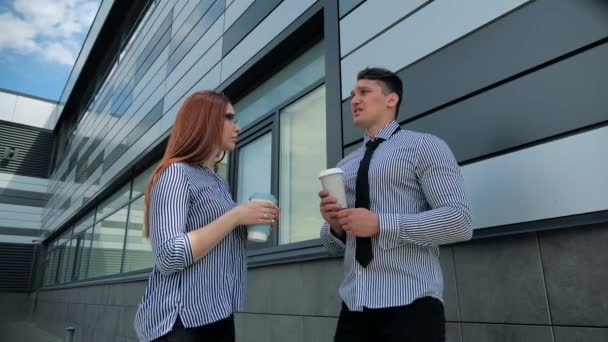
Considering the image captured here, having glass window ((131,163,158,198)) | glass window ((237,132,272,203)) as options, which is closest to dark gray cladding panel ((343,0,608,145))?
glass window ((237,132,272,203))

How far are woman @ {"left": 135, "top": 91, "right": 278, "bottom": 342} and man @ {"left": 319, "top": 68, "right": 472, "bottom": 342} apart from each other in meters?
0.40

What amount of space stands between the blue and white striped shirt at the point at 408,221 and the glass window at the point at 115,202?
31.5ft

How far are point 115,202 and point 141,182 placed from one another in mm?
2306

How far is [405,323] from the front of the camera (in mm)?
1424

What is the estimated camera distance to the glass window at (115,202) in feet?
33.9

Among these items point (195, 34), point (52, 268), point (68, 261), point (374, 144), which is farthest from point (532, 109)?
point (52, 268)

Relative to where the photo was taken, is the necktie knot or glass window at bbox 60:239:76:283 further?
glass window at bbox 60:239:76:283

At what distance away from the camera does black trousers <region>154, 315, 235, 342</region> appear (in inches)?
55.7

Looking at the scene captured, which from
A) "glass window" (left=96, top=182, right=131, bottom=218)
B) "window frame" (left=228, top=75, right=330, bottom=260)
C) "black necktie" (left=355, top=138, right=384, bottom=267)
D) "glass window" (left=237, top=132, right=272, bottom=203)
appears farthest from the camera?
"glass window" (left=96, top=182, right=131, bottom=218)

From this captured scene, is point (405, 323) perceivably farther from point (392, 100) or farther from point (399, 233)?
point (392, 100)

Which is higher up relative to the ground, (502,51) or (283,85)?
(283,85)

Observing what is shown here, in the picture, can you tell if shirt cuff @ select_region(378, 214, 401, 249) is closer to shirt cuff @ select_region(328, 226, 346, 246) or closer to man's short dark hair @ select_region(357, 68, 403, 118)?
shirt cuff @ select_region(328, 226, 346, 246)

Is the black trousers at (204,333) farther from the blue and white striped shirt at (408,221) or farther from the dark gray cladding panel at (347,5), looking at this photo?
the dark gray cladding panel at (347,5)

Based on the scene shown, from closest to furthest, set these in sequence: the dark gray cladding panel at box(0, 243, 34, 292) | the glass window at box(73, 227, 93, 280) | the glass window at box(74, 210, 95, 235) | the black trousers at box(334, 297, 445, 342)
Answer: the black trousers at box(334, 297, 445, 342) → the glass window at box(73, 227, 93, 280) → the glass window at box(74, 210, 95, 235) → the dark gray cladding panel at box(0, 243, 34, 292)
